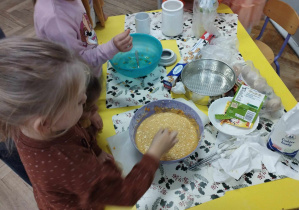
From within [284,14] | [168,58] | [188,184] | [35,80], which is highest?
[35,80]

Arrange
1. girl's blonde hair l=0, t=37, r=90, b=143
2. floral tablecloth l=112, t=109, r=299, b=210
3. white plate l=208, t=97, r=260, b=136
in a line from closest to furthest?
girl's blonde hair l=0, t=37, r=90, b=143 < floral tablecloth l=112, t=109, r=299, b=210 < white plate l=208, t=97, r=260, b=136

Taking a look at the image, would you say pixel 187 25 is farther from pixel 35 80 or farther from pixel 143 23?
pixel 35 80

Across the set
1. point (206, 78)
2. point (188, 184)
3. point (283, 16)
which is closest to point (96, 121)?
point (188, 184)

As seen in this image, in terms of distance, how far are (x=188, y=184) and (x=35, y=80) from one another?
0.53 metres

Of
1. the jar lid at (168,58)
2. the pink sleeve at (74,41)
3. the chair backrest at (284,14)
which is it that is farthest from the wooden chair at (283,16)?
the pink sleeve at (74,41)

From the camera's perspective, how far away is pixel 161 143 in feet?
2.23

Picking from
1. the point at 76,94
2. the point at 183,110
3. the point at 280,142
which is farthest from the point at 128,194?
the point at 280,142

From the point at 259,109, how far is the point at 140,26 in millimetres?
701

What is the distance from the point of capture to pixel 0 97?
1.53 ft

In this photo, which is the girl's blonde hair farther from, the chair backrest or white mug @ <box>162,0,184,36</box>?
the chair backrest

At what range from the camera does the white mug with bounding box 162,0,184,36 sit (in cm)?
115

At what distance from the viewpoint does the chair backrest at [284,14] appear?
1.23 metres

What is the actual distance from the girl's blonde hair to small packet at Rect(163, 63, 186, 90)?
1.66ft

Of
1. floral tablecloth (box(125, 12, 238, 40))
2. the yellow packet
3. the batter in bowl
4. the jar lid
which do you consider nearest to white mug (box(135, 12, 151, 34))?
floral tablecloth (box(125, 12, 238, 40))
